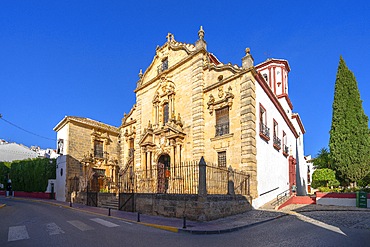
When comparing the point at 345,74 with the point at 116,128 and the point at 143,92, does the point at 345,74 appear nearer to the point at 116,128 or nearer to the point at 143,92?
the point at 143,92

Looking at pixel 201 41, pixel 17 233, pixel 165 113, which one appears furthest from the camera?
pixel 165 113

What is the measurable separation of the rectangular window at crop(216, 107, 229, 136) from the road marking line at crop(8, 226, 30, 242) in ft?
34.9

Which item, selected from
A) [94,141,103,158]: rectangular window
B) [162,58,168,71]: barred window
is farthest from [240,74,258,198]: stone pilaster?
[94,141,103,158]: rectangular window

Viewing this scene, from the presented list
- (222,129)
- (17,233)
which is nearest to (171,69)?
(222,129)

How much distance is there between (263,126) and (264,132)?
0.37 m

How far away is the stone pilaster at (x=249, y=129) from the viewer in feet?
46.4

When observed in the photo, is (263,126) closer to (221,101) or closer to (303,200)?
(221,101)

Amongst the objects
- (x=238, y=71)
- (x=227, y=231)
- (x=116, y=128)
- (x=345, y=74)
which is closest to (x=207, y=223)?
(x=227, y=231)

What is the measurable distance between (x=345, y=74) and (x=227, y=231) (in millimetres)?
17517

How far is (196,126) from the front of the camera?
55.8ft

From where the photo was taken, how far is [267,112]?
17.6m

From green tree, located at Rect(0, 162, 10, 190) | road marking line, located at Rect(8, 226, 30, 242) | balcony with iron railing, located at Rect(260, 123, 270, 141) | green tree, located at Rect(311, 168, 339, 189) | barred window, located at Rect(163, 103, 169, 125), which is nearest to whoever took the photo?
road marking line, located at Rect(8, 226, 30, 242)

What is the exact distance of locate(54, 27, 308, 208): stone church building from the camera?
49.5ft

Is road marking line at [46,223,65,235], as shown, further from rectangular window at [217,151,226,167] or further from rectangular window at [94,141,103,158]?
rectangular window at [94,141,103,158]
